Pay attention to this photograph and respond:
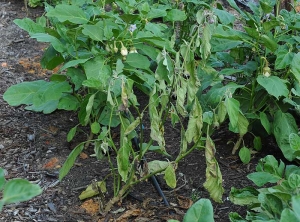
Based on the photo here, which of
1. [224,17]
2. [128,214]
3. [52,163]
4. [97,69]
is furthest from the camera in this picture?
[224,17]

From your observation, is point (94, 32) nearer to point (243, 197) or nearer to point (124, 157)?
point (124, 157)

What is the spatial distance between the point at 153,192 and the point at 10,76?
1897 millimetres

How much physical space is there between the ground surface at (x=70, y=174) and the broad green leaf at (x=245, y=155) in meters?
0.07

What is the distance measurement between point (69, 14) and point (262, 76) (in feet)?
Answer: 3.89

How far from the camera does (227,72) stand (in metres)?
3.33

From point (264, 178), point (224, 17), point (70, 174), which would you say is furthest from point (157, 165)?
point (224, 17)

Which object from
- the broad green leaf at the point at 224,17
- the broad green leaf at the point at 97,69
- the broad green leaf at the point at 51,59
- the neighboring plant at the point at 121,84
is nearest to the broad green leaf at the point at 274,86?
the neighboring plant at the point at 121,84

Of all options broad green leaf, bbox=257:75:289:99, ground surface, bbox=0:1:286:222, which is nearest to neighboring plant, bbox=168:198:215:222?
ground surface, bbox=0:1:286:222

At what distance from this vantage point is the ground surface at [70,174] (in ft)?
9.43

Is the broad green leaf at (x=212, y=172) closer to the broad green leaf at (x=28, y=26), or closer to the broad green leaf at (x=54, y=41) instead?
the broad green leaf at (x=54, y=41)

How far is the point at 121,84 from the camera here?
2.56 metres

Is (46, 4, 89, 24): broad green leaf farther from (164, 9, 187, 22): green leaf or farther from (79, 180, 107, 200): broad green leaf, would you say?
(79, 180, 107, 200): broad green leaf

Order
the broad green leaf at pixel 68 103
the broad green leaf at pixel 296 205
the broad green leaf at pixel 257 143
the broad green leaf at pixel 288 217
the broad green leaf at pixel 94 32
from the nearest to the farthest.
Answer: the broad green leaf at pixel 296 205 → the broad green leaf at pixel 288 217 → the broad green leaf at pixel 94 32 → the broad green leaf at pixel 68 103 → the broad green leaf at pixel 257 143

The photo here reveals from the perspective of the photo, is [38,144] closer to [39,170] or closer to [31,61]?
[39,170]
